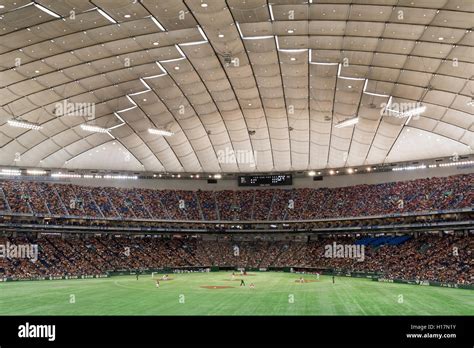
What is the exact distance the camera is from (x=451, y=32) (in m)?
37.6

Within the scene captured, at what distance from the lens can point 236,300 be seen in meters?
38.4

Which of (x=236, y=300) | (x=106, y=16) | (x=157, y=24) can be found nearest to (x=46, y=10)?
(x=106, y=16)

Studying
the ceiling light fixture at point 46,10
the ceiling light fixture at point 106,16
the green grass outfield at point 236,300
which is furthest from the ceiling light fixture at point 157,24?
the green grass outfield at point 236,300

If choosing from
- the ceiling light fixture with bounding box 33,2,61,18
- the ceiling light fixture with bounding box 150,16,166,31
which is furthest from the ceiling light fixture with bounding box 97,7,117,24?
the ceiling light fixture with bounding box 33,2,61,18

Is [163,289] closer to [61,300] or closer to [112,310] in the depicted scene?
[61,300]

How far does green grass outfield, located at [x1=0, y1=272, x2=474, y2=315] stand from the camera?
1261 inches

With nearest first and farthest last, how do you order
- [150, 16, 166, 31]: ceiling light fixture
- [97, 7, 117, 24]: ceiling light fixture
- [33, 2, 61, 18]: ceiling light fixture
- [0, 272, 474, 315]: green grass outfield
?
[0, 272, 474, 315]: green grass outfield → [33, 2, 61, 18]: ceiling light fixture → [97, 7, 117, 24]: ceiling light fixture → [150, 16, 166, 31]: ceiling light fixture

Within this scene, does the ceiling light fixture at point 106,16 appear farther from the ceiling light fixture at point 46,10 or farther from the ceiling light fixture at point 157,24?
the ceiling light fixture at point 46,10

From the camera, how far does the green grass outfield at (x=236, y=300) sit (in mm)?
32031

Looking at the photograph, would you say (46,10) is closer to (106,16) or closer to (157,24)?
(106,16)

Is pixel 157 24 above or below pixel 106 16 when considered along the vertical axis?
above

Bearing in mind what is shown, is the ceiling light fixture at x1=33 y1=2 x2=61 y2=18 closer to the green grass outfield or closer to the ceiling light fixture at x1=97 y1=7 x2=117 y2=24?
the ceiling light fixture at x1=97 y1=7 x2=117 y2=24

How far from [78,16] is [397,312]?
114 feet
